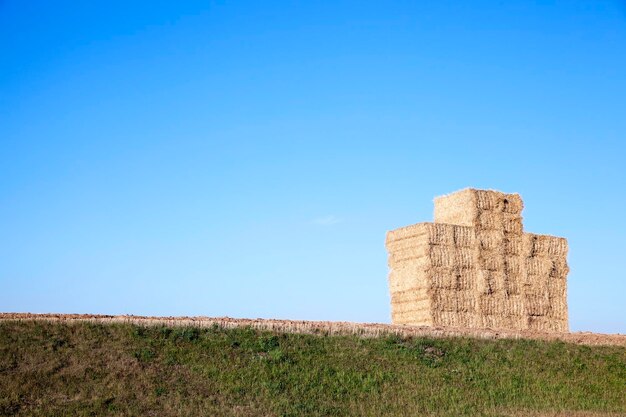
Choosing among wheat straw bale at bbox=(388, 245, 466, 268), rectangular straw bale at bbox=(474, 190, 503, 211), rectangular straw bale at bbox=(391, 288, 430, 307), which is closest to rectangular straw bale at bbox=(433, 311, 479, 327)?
rectangular straw bale at bbox=(391, 288, 430, 307)

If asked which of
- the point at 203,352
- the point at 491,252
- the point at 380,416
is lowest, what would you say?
the point at 380,416

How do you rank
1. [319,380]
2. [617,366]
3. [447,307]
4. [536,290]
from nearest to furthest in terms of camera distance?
[319,380] < [617,366] < [447,307] < [536,290]

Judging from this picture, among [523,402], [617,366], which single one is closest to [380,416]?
[523,402]

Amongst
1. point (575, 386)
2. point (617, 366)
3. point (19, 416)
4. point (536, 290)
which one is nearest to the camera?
point (19, 416)

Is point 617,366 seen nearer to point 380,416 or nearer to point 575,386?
point 575,386

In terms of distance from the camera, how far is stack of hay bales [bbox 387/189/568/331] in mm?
37750

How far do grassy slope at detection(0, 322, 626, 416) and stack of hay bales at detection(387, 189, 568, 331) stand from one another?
5.61 m

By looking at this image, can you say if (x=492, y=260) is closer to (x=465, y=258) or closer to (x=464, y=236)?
(x=465, y=258)

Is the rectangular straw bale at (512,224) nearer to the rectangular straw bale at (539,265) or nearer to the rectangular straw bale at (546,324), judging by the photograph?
the rectangular straw bale at (539,265)

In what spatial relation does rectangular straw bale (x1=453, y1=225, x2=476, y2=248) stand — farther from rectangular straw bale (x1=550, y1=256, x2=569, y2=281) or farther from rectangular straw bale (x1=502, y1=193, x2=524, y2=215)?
rectangular straw bale (x1=550, y1=256, x2=569, y2=281)

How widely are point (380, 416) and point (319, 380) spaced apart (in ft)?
9.49

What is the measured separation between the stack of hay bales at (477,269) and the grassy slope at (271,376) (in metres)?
5.61

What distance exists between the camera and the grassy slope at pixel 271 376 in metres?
23.6

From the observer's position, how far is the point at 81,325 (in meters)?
27.8
